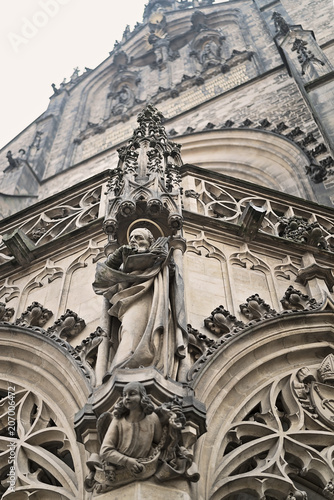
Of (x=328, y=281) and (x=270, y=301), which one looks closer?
(x=270, y=301)

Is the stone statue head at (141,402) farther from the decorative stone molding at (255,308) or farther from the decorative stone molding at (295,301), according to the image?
the decorative stone molding at (295,301)

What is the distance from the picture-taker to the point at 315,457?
4.39m

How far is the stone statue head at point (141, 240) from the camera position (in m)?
5.01

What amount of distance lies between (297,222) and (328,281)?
1.09m

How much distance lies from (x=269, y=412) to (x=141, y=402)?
4.89 ft

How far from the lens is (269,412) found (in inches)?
185

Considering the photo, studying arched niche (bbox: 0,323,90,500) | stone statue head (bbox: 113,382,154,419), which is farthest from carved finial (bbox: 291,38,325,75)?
stone statue head (bbox: 113,382,154,419)

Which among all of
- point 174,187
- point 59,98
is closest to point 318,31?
point 59,98

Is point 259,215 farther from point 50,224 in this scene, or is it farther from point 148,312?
point 50,224

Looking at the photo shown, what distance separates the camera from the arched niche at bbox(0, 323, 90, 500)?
4.29 m

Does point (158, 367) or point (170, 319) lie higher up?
point (170, 319)

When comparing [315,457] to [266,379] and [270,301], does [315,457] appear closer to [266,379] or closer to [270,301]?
[266,379]

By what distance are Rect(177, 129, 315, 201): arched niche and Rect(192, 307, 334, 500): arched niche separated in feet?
20.1

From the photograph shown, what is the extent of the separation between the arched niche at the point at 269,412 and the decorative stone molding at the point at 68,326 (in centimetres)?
130
